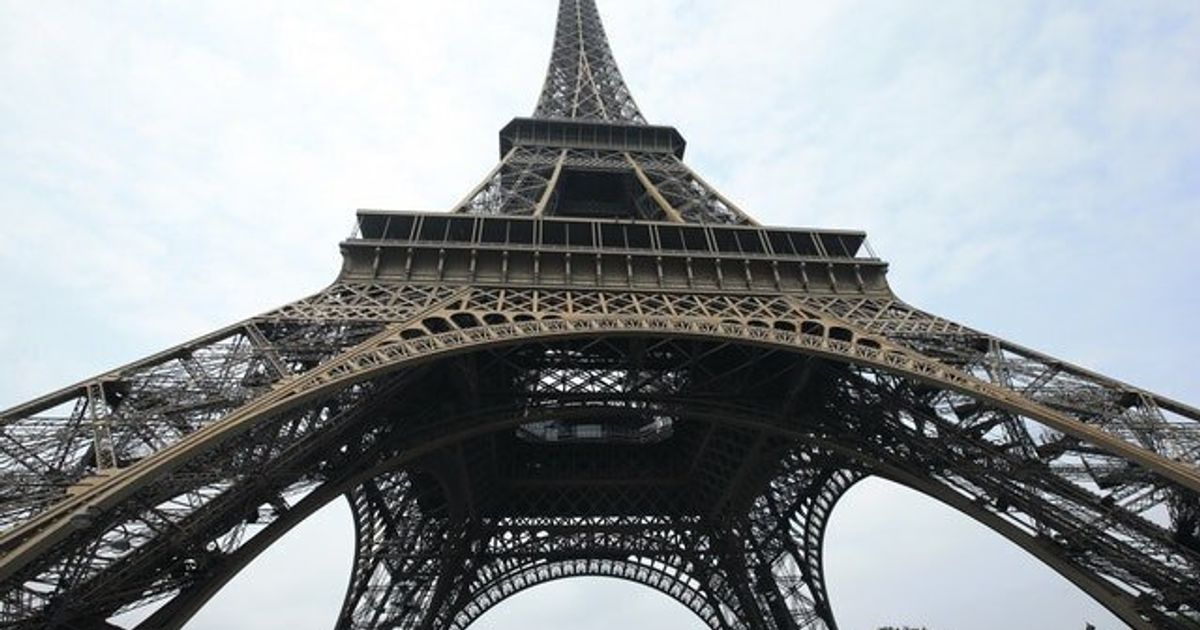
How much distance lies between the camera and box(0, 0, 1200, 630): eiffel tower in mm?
11422

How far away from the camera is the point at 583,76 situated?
34.2 metres

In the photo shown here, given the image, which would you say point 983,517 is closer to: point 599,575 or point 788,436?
point 788,436

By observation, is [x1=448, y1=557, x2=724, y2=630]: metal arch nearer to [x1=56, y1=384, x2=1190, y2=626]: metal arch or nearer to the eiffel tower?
the eiffel tower

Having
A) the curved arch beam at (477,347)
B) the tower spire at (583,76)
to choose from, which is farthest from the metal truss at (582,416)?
the tower spire at (583,76)

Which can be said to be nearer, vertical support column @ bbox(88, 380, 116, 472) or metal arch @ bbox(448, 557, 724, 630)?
vertical support column @ bbox(88, 380, 116, 472)

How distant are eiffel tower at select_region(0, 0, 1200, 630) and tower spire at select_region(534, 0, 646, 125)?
3.52 meters

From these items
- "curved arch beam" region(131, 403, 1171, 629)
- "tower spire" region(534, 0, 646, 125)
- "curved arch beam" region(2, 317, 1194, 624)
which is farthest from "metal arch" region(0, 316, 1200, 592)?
"tower spire" region(534, 0, 646, 125)

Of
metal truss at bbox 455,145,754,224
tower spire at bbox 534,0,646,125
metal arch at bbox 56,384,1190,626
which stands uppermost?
tower spire at bbox 534,0,646,125

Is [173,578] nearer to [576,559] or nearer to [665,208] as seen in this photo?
[665,208]

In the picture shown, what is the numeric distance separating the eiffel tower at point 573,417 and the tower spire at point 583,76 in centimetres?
352

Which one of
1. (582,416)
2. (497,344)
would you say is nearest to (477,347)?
(497,344)

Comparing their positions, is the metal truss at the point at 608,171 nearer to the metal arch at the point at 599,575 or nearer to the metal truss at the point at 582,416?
the metal truss at the point at 582,416

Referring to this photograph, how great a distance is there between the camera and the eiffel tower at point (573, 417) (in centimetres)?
1142

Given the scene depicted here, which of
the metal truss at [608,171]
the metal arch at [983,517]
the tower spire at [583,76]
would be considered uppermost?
the tower spire at [583,76]
